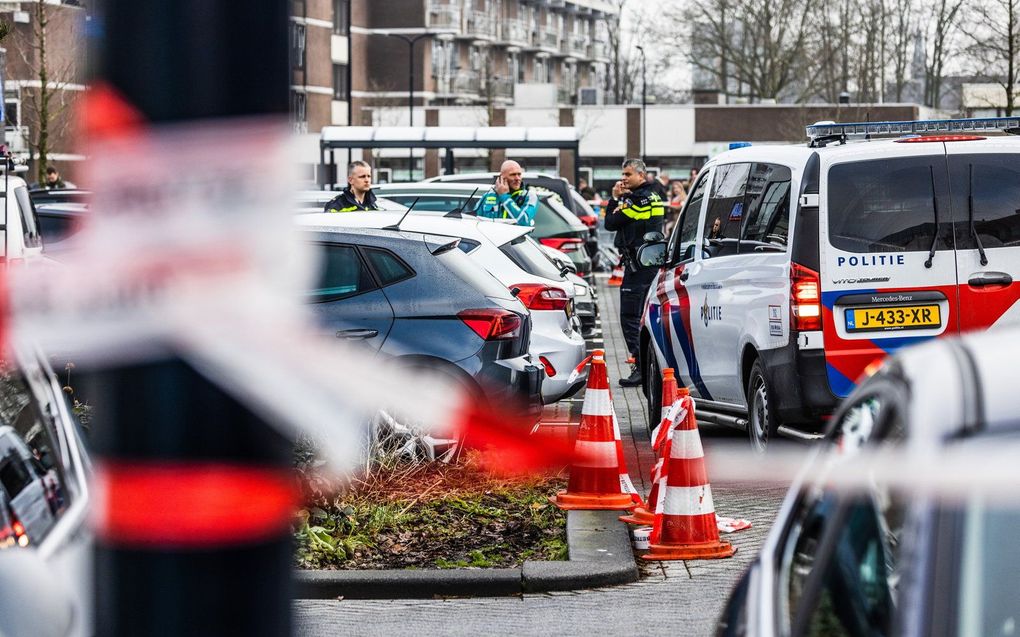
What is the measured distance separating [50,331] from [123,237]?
14 centimetres

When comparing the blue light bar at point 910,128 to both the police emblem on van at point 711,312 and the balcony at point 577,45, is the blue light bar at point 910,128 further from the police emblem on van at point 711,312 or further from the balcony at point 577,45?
the balcony at point 577,45

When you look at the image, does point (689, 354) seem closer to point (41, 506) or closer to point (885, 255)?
point (885, 255)

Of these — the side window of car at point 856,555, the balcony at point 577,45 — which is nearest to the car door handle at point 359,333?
the side window of car at point 856,555

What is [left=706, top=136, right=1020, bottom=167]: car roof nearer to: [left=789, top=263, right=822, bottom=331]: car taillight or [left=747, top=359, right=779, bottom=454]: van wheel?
[left=789, top=263, right=822, bottom=331]: car taillight

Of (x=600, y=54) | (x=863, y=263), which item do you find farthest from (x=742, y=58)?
(x=863, y=263)

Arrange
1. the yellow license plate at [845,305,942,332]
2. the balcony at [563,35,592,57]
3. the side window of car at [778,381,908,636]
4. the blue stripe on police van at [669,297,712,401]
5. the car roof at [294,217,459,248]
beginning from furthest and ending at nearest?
the balcony at [563,35,592,57] < the blue stripe on police van at [669,297,712,401] < the car roof at [294,217,459,248] < the yellow license plate at [845,305,942,332] < the side window of car at [778,381,908,636]

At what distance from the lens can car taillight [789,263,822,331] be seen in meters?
9.33

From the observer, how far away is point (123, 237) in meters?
1.54

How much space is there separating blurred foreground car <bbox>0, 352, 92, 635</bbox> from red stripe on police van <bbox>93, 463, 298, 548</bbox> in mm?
1147

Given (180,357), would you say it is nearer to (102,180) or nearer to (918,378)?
(102,180)

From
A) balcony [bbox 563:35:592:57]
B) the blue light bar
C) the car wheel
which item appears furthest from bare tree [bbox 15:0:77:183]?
balcony [bbox 563:35:592:57]

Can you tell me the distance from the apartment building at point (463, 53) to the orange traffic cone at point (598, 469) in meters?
69.3

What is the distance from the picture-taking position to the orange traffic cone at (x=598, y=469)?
853 cm

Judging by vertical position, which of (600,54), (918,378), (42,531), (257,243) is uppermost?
(600,54)
